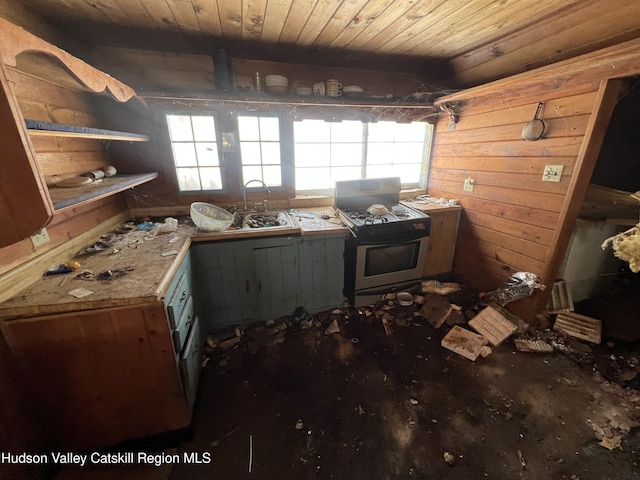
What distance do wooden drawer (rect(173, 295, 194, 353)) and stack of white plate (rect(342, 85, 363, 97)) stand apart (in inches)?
91.8

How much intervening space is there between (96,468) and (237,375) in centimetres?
83

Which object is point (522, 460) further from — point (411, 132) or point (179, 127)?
point (179, 127)

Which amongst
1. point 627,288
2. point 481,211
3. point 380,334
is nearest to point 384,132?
point 481,211

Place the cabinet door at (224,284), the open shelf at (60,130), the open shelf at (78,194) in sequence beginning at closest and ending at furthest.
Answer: the open shelf at (60,130) < the open shelf at (78,194) < the cabinet door at (224,284)

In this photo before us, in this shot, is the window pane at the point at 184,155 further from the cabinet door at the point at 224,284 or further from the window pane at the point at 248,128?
the cabinet door at the point at 224,284

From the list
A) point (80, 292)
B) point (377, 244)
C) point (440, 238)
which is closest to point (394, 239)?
point (377, 244)

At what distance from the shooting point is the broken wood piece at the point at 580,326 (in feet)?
6.96

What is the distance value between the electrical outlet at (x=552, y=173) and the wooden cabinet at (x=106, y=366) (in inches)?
109

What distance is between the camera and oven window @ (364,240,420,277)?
246cm

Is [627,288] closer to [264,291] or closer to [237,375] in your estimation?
[264,291]

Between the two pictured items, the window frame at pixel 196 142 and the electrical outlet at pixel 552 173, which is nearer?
the electrical outlet at pixel 552 173

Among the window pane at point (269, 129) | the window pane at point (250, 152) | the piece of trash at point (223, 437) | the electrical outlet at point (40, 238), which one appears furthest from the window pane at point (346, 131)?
the piece of trash at point (223, 437)

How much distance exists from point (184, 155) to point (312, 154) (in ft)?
4.37

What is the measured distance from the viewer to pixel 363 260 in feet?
7.91
